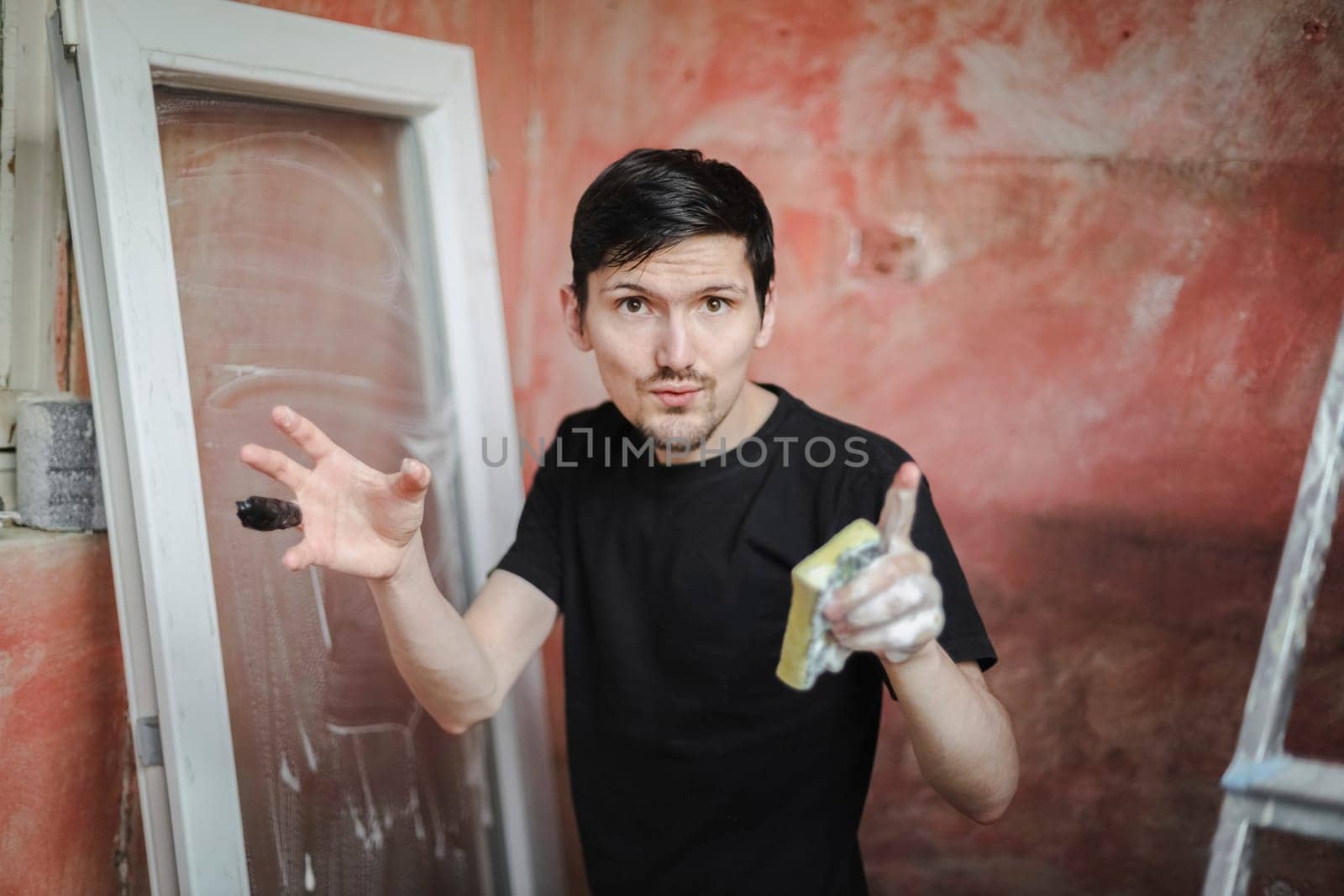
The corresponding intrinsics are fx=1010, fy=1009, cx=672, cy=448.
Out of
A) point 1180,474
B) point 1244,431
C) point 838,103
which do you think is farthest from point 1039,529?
point 838,103

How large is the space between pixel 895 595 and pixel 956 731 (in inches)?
10.2

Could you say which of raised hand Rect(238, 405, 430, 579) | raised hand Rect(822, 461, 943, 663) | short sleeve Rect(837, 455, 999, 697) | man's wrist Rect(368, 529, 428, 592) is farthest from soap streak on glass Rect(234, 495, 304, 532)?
short sleeve Rect(837, 455, 999, 697)

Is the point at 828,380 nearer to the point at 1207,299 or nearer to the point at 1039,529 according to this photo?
the point at 1039,529

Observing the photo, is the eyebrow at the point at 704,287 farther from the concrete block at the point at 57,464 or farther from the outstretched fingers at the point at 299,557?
the concrete block at the point at 57,464

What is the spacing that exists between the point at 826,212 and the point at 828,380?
308 millimetres

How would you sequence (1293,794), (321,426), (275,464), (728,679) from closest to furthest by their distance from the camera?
(1293,794) → (275,464) → (728,679) → (321,426)

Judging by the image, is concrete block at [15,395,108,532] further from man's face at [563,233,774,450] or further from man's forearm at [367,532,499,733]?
man's face at [563,233,774,450]

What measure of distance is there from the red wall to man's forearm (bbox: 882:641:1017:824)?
0.50m

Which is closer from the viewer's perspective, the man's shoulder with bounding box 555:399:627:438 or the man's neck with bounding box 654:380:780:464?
the man's neck with bounding box 654:380:780:464

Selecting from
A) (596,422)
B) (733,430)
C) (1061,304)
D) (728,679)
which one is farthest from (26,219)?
(1061,304)

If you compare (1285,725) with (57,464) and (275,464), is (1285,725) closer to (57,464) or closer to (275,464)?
(275,464)

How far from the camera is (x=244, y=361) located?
135 centimetres

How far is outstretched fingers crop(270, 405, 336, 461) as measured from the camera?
0.98m

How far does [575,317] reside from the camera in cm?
143
